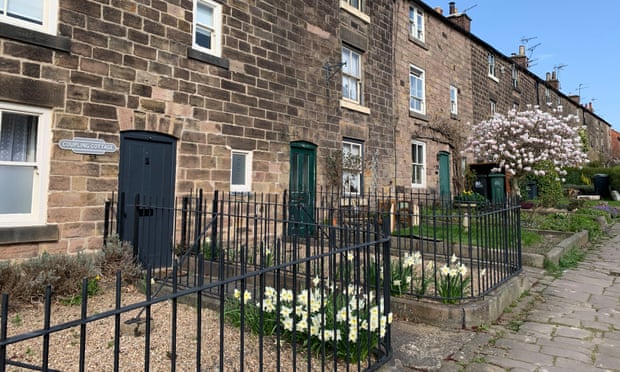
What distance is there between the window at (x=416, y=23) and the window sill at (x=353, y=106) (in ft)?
15.9

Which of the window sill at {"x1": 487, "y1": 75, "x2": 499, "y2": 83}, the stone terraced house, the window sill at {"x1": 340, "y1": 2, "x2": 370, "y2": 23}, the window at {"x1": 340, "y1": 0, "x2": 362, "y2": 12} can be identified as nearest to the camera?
the stone terraced house

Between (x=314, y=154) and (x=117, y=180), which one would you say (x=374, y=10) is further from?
(x=117, y=180)

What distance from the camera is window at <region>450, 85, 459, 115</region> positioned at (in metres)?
16.9

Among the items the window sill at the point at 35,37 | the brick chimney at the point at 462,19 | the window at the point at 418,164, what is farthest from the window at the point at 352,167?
the brick chimney at the point at 462,19

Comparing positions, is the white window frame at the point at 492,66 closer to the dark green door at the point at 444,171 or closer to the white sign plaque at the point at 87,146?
the dark green door at the point at 444,171

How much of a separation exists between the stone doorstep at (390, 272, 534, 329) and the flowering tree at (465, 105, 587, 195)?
29.6 feet

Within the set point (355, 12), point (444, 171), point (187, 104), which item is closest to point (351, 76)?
point (355, 12)

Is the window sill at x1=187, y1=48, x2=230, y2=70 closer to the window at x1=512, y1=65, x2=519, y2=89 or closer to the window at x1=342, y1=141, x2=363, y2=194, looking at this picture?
the window at x1=342, y1=141, x2=363, y2=194

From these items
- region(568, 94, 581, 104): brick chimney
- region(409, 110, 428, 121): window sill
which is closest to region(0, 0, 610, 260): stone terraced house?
region(409, 110, 428, 121): window sill

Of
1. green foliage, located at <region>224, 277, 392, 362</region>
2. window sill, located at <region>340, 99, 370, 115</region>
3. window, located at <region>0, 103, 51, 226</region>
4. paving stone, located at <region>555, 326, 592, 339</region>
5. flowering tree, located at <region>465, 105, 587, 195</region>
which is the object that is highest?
window sill, located at <region>340, 99, 370, 115</region>

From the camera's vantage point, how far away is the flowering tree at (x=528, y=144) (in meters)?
12.5

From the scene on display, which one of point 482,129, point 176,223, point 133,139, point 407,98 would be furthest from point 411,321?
point 482,129

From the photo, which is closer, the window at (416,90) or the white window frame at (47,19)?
the white window frame at (47,19)

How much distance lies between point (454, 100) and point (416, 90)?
137 inches
